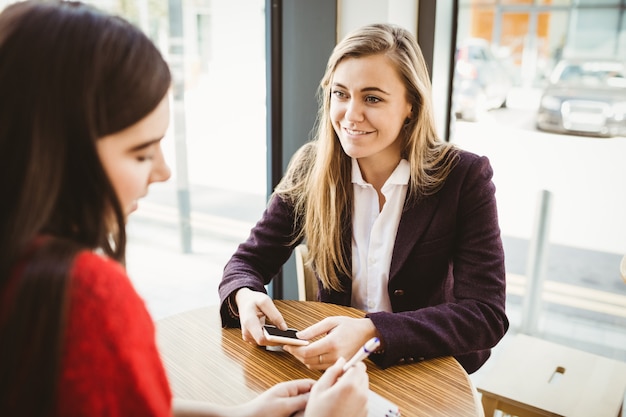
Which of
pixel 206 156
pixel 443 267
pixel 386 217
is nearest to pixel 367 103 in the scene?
pixel 386 217

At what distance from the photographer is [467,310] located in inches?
57.6

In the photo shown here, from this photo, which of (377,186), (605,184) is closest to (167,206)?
(377,186)

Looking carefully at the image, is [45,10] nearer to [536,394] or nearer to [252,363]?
[252,363]

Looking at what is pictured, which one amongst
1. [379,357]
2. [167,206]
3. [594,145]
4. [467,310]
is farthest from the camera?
[167,206]

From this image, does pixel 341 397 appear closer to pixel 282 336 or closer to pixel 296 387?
pixel 296 387

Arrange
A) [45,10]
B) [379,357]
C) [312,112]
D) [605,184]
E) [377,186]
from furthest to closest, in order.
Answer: [605,184] < [312,112] < [377,186] < [379,357] < [45,10]

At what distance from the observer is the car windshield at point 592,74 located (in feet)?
9.44

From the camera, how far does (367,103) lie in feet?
5.58

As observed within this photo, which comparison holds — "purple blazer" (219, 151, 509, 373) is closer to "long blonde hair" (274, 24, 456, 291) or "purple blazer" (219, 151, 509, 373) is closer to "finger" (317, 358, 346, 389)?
"long blonde hair" (274, 24, 456, 291)

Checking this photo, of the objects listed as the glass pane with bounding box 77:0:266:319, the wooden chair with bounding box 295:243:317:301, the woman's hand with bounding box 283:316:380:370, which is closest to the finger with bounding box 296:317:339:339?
the woman's hand with bounding box 283:316:380:370

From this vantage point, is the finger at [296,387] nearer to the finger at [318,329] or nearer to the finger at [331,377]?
the finger at [331,377]

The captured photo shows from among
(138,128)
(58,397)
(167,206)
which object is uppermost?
(138,128)

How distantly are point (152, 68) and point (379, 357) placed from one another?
0.86 meters

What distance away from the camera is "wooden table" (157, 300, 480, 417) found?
3.90 ft
